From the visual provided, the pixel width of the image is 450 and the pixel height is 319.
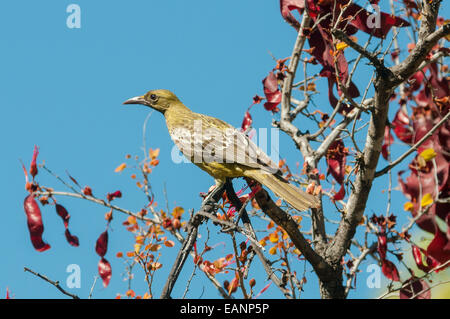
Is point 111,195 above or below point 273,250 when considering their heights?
above

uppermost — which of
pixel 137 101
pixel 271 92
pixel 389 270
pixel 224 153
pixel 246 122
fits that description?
pixel 137 101

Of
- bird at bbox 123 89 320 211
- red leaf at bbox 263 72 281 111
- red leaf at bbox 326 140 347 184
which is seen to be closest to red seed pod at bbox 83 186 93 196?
bird at bbox 123 89 320 211

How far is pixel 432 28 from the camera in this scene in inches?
147

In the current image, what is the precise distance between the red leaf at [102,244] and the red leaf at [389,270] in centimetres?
210

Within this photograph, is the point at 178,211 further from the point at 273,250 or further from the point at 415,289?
the point at 415,289

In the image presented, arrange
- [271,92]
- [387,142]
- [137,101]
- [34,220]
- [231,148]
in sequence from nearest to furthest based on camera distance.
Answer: [34,220] → [231,148] → [271,92] → [387,142] → [137,101]

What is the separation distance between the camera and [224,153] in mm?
4395

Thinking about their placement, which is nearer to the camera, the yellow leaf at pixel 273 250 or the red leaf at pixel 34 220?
the red leaf at pixel 34 220

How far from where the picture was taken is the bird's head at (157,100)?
5.52 m

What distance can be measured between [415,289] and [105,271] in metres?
2.39

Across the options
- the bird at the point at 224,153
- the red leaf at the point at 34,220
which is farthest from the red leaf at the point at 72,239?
the bird at the point at 224,153

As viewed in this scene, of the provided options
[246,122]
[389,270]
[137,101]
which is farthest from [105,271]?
[389,270]

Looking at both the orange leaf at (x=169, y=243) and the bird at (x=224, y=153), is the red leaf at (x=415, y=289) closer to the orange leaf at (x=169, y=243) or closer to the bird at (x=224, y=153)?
the bird at (x=224, y=153)

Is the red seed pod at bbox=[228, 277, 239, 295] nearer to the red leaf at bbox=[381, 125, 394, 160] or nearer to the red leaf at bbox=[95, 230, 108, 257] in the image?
the red leaf at bbox=[95, 230, 108, 257]
